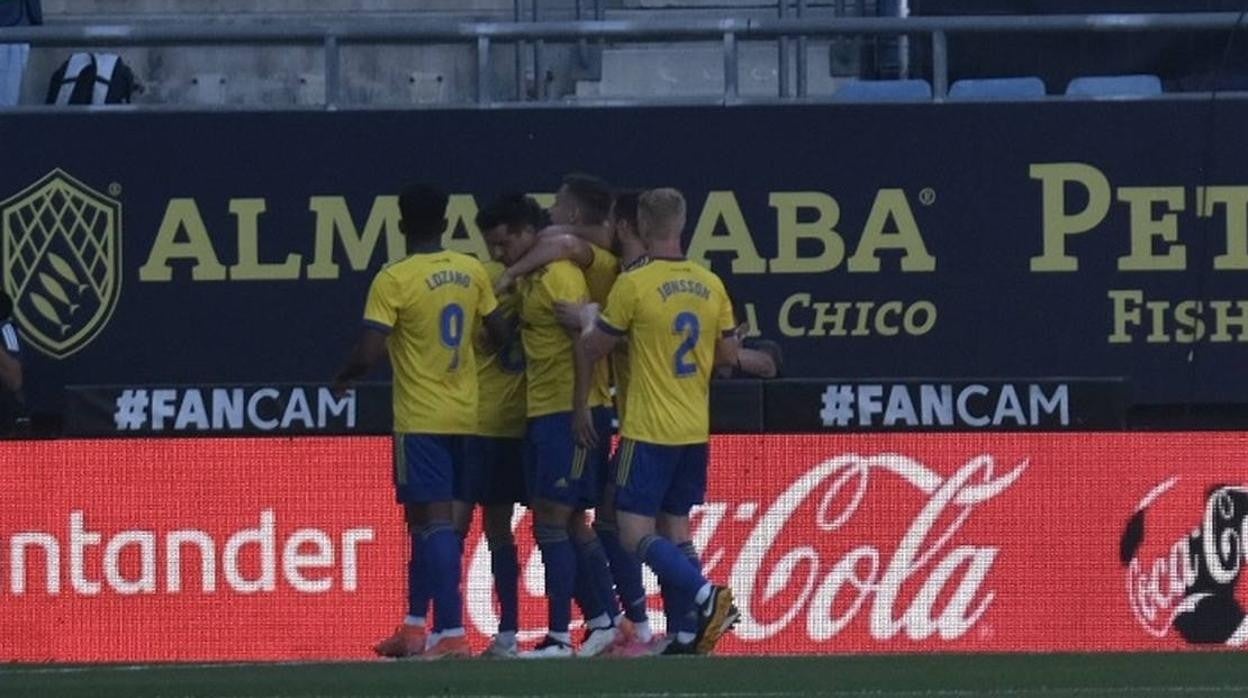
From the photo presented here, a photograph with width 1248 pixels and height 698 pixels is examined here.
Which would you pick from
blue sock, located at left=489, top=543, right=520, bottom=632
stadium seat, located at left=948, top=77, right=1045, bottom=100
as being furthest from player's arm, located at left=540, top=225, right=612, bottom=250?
stadium seat, located at left=948, top=77, right=1045, bottom=100

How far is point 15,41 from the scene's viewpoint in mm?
12500

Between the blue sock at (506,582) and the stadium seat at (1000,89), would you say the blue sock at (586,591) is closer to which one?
the blue sock at (506,582)

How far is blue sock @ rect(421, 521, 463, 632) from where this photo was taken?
33.5ft

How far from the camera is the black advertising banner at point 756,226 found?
42.1 ft

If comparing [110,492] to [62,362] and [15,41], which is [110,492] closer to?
[62,362]

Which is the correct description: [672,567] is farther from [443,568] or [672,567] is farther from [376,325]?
[376,325]

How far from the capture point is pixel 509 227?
10508 mm

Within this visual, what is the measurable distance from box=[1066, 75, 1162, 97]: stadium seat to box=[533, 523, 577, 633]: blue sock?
3.90 meters

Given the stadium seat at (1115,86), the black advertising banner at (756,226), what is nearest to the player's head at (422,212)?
the black advertising banner at (756,226)

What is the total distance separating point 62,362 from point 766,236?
330 centimetres

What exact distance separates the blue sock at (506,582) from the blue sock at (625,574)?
14.8 inches

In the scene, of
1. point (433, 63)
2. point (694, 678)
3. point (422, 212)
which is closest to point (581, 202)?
point (422, 212)

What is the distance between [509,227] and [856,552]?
2.38 m

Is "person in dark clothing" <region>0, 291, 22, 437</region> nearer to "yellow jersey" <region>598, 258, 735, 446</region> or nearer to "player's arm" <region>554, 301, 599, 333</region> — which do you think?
"player's arm" <region>554, 301, 599, 333</region>
